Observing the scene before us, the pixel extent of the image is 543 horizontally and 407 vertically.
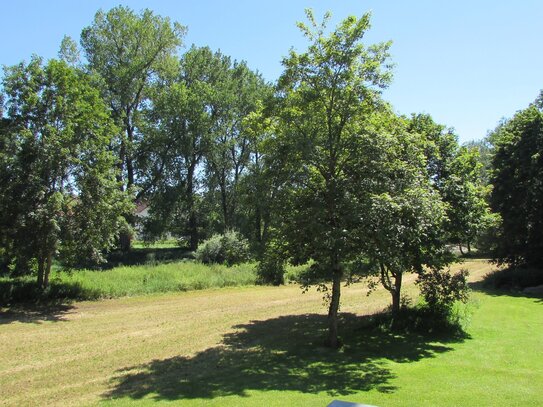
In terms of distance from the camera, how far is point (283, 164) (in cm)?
1327

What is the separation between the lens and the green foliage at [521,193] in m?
27.9

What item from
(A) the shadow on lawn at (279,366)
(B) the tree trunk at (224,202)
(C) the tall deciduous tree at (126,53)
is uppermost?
(C) the tall deciduous tree at (126,53)

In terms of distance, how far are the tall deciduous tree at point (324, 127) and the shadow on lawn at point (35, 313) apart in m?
11.6

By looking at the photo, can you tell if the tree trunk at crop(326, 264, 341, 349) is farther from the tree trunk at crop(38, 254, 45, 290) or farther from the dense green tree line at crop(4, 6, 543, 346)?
the tree trunk at crop(38, 254, 45, 290)

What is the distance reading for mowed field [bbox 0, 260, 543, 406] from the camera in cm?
948

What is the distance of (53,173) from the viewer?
2036 cm

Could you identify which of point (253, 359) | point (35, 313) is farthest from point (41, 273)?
point (253, 359)

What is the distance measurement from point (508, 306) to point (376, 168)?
1285 cm

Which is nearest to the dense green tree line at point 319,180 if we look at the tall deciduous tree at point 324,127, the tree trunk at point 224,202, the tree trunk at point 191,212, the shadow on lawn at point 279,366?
the tall deciduous tree at point 324,127

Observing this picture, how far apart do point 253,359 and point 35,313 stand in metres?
11.8

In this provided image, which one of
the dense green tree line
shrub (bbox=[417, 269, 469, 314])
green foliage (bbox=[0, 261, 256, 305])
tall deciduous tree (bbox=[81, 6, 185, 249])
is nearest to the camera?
the dense green tree line

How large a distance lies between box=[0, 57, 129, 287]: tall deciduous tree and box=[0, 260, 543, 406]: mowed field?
3139 mm

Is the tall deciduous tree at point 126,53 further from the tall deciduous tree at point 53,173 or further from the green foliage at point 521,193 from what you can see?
the green foliage at point 521,193

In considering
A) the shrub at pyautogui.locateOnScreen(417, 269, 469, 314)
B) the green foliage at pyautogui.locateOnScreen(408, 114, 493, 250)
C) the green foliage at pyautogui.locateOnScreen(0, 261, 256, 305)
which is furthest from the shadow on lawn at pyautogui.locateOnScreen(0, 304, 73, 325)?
the green foliage at pyautogui.locateOnScreen(408, 114, 493, 250)
